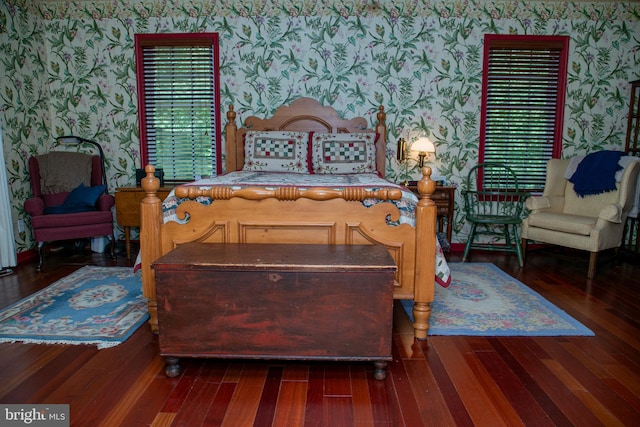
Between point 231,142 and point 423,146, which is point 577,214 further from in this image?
point 231,142

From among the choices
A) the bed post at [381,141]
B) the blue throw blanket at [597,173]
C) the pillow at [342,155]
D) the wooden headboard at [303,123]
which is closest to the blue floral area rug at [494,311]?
the blue throw blanket at [597,173]

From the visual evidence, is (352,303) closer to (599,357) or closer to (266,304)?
(266,304)

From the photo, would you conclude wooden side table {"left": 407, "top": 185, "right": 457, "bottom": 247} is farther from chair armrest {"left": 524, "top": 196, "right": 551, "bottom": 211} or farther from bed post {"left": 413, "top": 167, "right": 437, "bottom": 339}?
bed post {"left": 413, "top": 167, "right": 437, "bottom": 339}

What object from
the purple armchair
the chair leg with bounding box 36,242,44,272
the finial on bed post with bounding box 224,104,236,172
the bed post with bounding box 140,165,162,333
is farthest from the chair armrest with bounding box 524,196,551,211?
the chair leg with bounding box 36,242,44,272

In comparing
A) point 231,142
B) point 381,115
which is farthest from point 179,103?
point 381,115

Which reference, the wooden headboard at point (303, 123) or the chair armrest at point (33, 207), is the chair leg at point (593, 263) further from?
the chair armrest at point (33, 207)

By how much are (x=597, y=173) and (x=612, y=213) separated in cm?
53

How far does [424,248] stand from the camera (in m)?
2.19

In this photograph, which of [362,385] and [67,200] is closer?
[362,385]

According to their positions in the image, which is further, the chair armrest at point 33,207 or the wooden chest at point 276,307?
the chair armrest at point 33,207

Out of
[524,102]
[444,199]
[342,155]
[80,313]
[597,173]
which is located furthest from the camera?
[524,102]

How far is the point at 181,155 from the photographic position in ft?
14.6

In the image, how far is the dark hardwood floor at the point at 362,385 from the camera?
1.59m

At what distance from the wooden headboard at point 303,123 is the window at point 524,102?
3.52 ft
